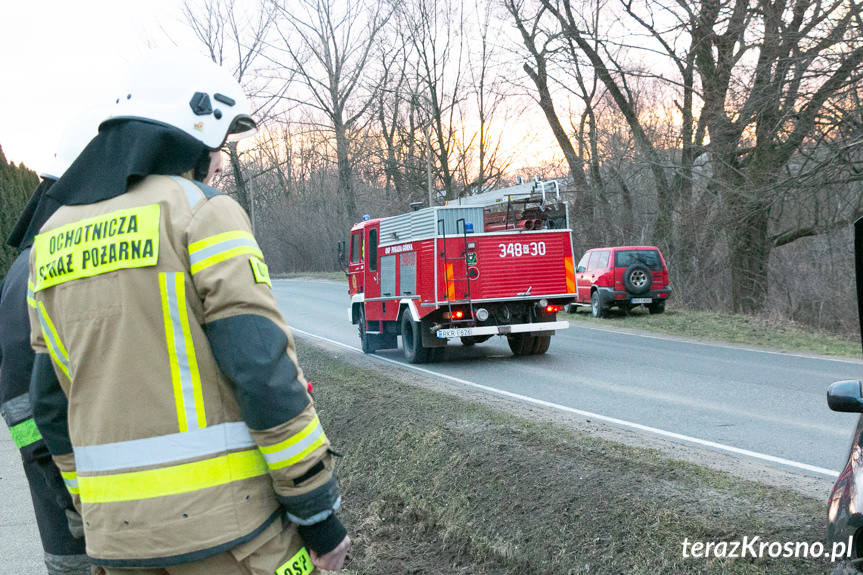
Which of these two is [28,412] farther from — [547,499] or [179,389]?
[547,499]

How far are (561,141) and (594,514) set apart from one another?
2887 centimetres

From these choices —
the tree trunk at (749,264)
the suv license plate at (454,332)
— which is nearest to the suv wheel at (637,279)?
the tree trunk at (749,264)

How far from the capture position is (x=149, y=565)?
2.00 metres

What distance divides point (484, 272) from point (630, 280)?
314 inches

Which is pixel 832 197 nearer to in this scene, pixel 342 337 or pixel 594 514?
pixel 342 337

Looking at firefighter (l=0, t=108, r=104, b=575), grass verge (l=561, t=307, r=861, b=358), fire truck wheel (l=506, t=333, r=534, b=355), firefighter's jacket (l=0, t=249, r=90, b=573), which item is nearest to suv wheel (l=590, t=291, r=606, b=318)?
grass verge (l=561, t=307, r=861, b=358)

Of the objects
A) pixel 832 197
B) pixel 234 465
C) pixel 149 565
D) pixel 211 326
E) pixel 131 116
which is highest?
pixel 832 197

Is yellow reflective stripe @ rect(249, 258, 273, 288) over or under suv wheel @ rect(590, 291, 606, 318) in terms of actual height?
over

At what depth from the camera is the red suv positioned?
20438 millimetres

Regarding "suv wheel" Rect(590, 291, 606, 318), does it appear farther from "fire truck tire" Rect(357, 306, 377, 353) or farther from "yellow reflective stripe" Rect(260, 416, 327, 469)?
"yellow reflective stripe" Rect(260, 416, 327, 469)

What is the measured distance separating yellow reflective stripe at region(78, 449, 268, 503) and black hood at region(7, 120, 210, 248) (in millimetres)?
747

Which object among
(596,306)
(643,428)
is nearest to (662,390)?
(643,428)

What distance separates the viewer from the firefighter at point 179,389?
6.54 feet

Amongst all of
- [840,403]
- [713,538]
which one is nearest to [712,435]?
[713,538]
